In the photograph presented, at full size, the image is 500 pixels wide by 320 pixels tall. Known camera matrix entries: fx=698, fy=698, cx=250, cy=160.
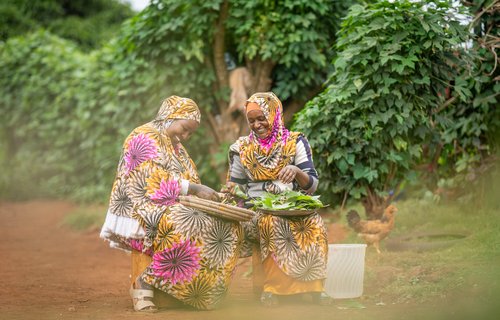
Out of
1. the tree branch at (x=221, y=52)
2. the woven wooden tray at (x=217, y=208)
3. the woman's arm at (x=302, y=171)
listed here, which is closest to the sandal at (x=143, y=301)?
the woven wooden tray at (x=217, y=208)

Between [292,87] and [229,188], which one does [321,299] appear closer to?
[229,188]

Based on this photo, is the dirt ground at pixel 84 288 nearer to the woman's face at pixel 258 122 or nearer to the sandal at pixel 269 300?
the sandal at pixel 269 300

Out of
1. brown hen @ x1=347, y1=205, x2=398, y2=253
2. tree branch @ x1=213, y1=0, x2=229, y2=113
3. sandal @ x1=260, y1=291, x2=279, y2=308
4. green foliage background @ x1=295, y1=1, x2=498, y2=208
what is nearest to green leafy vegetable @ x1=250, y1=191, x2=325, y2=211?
sandal @ x1=260, y1=291, x2=279, y2=308

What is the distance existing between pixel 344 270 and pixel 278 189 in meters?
0.77

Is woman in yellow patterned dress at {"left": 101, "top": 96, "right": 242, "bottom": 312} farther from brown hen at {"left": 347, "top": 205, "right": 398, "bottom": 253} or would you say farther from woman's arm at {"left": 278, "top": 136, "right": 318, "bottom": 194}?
brown hen at {"left": 347, "top": 205, "right": 398, "bottom": 253}

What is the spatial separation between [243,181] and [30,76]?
1017 cm

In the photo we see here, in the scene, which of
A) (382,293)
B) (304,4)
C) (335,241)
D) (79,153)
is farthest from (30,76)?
(382,293)

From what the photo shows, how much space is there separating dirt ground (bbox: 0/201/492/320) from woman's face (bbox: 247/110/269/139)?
124cm

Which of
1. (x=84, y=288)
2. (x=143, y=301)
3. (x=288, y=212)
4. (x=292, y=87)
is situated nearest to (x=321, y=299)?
(x=288, y=212)

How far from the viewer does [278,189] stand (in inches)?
201

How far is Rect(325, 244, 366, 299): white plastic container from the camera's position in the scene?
202 inches

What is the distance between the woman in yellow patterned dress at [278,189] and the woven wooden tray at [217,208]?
0.34m

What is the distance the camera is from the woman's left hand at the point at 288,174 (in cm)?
489

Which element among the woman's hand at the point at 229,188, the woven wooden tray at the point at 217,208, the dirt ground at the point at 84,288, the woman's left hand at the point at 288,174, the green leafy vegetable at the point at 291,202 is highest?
the woman's left hand at the point at 288,174
